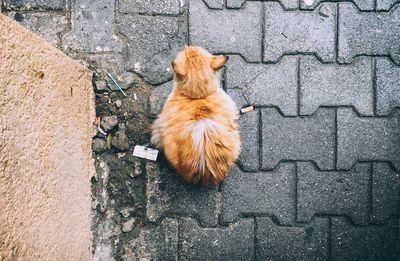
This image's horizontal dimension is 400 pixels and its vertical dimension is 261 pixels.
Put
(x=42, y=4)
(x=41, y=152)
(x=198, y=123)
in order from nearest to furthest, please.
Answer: (x=41, y=152) → (x=198, y=123) → (x=42, y=4)

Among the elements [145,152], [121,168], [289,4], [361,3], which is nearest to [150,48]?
[145,152]

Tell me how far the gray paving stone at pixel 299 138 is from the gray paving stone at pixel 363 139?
0.06 m

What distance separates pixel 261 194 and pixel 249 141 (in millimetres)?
317

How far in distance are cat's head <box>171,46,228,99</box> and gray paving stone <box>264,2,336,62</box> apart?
1.46ft

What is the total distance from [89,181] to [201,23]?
1102mm

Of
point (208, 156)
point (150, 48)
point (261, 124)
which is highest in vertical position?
point (150, 48)

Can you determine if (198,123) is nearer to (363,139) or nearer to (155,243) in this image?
(155,243)

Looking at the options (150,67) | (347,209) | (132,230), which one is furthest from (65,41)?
(347,209)

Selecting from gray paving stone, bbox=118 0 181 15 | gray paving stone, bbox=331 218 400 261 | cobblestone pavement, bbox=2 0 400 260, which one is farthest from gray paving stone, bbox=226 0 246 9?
gray paving stone, bbox=331 218 400 261

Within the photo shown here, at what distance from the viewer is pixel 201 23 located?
2473 millimetres

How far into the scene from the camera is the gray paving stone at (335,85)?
8.18ft

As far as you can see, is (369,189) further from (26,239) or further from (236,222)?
(26,239)

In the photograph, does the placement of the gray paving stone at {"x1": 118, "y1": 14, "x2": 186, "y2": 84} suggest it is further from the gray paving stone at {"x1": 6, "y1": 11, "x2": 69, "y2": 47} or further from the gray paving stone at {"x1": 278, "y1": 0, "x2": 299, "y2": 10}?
the gray paving stone at {"x1": 278, "y1": 0, "x2": 299, "y2": 10}

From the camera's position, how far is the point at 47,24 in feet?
8.00
